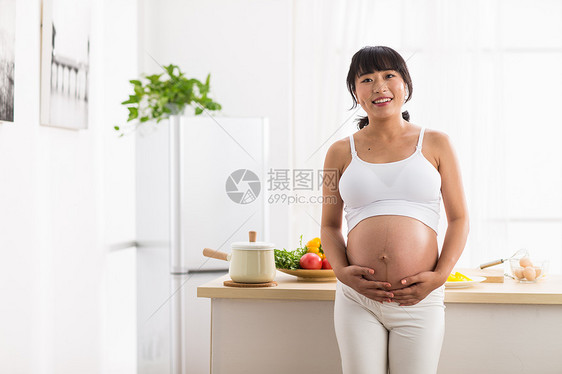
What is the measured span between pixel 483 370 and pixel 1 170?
1.59 metres

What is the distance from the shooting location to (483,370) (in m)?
1.67

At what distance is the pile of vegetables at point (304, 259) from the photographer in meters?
1.86

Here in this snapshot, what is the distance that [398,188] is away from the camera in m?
1.48

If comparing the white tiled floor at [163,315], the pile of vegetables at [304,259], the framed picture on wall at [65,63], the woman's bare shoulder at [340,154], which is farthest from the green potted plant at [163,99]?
the woman's bare shoulder at [340,154]

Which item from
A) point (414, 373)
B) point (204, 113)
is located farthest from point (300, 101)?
point (414, 373)

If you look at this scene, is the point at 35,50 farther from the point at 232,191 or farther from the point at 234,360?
the point at 234,360

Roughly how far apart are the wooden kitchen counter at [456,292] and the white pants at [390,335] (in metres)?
0.23

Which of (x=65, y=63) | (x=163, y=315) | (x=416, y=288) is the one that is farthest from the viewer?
(x=163, y=315)

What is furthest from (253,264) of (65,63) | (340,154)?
(65,63)

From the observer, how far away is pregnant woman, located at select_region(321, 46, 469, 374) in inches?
56.4

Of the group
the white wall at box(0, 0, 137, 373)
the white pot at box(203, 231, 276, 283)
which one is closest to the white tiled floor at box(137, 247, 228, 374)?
the white wall at box(0, 0, 137, 373)

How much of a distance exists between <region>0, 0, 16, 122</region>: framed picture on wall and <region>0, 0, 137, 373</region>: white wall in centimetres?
8

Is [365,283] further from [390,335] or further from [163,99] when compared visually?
[163,99]

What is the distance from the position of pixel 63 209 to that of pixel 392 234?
162cm
